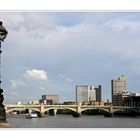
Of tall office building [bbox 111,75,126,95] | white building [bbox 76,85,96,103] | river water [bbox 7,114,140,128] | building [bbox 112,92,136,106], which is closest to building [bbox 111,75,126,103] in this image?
tall office building [bbox 111,75,126,95]

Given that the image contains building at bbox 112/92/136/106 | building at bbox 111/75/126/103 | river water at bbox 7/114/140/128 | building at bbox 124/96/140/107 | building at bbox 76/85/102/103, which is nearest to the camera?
building at bbox 111/75/126/103

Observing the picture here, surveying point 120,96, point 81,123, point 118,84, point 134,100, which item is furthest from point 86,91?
point 134,100

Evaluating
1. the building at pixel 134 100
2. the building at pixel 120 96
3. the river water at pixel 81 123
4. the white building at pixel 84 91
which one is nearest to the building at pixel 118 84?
the building at pixel 120 96

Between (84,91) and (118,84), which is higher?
(118,84)

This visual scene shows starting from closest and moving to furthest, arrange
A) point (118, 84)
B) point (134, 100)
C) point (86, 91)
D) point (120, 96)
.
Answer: point (118, 84), point (86, 91), point (120, 96), point (134, 100)

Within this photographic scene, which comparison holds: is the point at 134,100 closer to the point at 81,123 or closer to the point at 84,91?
the point at 81,123

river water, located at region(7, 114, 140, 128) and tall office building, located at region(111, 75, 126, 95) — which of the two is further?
river water, located at region(7, 114, 140, 128)

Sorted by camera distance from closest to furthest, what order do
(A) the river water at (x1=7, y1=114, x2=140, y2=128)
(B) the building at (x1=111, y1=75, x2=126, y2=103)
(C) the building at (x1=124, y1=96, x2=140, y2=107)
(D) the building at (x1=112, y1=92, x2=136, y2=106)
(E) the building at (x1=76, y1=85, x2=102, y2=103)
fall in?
1. (B) the building at (x1=111, y1=75, x2=126, y2=103)
2. (E) the building at (x1=76, y1=85, x2=102, y2=103)
3. (A) the river water at (x1=7, y1=114, x2=140, y2=128)
4. (D) the building at (x1=112, y1=92, x2=136, y2=106)
5. (C) the building at (x1=124, y1=96, x2=140, y2=107)

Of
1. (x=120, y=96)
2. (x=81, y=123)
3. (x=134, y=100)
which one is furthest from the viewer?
(x=134, y=100)

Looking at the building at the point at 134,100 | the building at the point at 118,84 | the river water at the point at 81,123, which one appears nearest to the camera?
the building at the point at 118,84

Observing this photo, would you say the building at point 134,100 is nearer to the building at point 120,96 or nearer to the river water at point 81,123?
the building at point 120,96

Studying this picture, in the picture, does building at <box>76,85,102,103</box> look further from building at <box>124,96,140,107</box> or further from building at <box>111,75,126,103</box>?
building at <box>124,96,140,107</box>
